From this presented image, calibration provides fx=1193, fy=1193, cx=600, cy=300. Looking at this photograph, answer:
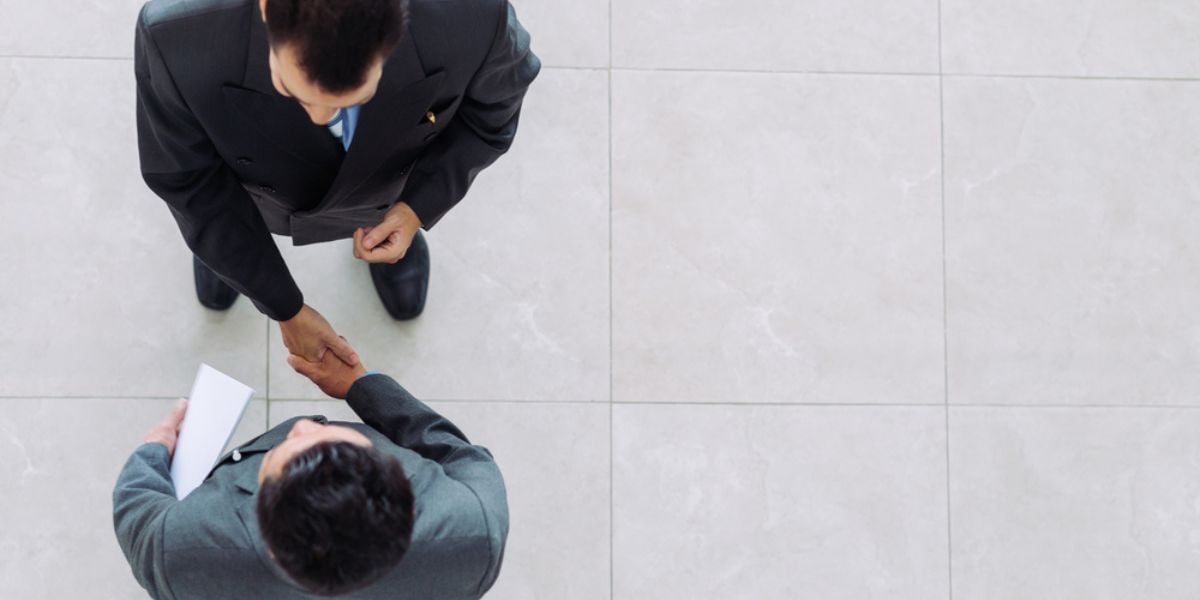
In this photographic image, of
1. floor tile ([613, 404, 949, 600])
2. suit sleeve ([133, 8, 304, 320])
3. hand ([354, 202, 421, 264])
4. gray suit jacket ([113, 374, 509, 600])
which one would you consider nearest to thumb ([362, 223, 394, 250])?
hand ([354, 202, 421, 264])

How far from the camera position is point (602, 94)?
7.82 feet

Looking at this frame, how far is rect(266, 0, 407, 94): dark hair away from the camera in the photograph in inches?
46.6

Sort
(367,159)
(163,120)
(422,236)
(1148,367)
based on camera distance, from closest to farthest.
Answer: (163,120) → (367,159) → (422,236) → (1148,367)

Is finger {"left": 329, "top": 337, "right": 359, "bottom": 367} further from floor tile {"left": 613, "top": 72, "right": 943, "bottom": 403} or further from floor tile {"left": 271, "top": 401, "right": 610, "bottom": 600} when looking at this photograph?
floor tile {"left": 613, "top": 72, "right": 943, "bottom": 403}

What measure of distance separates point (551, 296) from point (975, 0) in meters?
1.06

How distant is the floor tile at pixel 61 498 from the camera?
7.30 ft

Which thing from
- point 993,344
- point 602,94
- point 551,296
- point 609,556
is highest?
point 602,94

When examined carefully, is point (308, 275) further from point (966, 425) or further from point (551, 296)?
point (966, 425)

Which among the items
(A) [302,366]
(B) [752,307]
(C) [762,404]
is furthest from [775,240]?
(A) [302,366]

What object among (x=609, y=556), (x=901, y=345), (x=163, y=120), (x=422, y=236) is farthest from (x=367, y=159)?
(x=901, y=345)

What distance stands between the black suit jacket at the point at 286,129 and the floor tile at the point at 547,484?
0.57 m

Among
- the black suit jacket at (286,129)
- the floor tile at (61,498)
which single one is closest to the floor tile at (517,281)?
the floor tile at (61,498)

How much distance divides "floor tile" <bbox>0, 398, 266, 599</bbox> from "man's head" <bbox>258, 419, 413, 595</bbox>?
3.57 feet

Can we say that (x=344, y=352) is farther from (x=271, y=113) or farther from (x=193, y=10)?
(x=193, y=10)
